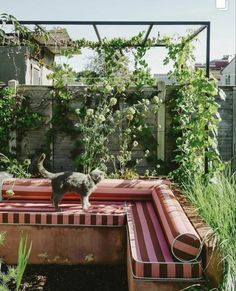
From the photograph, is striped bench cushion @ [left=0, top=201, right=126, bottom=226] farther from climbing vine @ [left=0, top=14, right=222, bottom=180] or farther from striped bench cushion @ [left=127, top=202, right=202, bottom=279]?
climbing vine @ [left=0, top=14, right=222, bottom=180]

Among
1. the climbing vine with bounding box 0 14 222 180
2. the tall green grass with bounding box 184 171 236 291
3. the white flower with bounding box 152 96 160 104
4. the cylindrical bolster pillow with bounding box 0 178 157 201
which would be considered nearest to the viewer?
the tall green grass with bounding box 184 171 236 291

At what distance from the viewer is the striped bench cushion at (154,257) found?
3.54 metres

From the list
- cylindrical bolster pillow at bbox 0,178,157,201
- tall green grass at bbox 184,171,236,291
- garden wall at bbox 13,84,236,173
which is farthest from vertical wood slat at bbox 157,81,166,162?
tall green grass at bbox 184,171,236,291

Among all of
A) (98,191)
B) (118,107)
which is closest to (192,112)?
(118,107)

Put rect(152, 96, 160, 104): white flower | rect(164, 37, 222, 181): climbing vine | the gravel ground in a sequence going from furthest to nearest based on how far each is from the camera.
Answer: rect(152, 96, 160, 104): white flower, rect(164, 37, 222, 181): climbing vine, the gravel ground

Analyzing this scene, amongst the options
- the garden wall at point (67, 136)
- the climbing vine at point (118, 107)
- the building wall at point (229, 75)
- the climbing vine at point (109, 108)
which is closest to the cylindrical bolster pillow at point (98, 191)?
the climbing vine at point (118, 107)

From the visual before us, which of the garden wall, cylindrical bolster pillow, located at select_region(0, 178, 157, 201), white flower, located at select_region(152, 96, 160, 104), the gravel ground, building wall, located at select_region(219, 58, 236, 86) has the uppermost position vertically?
building wall, located at select_region(219, 58, 236, 86)

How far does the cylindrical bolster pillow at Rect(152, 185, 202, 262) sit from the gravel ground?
30.5 inches

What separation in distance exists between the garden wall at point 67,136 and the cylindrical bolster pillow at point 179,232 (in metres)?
3.84

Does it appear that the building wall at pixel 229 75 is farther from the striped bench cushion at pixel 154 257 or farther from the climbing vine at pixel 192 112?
the striped bench cushion at pixel 154 257

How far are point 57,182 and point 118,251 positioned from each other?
109 centimetres

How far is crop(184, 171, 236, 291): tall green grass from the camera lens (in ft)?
10.8

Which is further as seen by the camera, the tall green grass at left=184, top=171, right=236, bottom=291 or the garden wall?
the garden wall

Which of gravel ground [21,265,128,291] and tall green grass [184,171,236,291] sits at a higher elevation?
tall green grass [184,171,236,291]
